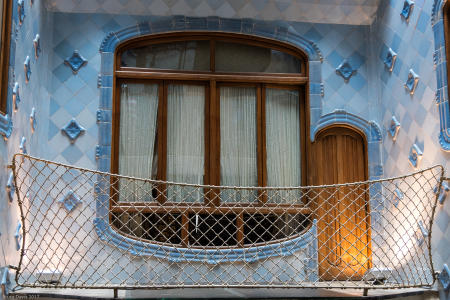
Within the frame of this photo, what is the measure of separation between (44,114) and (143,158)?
114 cm

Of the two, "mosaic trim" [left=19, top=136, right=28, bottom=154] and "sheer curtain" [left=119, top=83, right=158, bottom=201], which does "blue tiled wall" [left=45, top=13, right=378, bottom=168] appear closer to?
"sheer curtain" [left=119, top=83, right=158, bottom=201]

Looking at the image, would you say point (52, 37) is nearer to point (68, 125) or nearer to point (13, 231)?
point (68, 125)

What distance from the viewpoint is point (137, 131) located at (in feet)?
19.8

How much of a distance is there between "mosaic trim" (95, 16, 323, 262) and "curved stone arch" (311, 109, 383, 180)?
0.11 metres

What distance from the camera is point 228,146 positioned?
20.2ft

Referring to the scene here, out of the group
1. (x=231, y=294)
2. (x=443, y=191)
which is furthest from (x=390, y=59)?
(x=231, y=294)

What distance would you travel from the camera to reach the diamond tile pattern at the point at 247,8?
603cm

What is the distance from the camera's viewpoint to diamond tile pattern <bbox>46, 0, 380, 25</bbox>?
19.8 feet

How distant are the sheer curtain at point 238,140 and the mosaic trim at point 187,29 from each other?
2.16ft

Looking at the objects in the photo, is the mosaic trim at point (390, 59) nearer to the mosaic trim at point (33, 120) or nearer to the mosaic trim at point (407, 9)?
the mosaic trim at point (407, 9)

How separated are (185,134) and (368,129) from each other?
2.07 meters

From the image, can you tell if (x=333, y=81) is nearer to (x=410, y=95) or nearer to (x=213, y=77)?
(x=410, y=95)

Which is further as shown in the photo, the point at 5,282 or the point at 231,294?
the point at 231,294

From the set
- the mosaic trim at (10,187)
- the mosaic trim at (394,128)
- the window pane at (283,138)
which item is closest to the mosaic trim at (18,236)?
the mosaic trim at (10,187)
